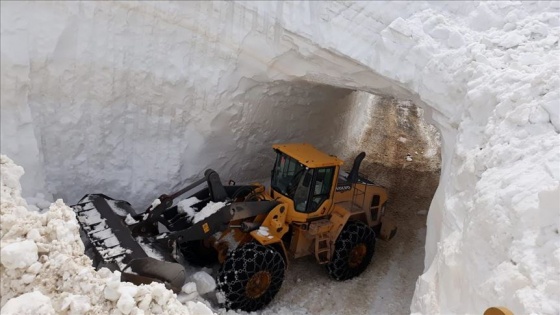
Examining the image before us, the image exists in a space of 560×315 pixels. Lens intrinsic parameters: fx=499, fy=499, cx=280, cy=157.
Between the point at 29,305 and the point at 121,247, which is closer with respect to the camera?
the point at 29,305

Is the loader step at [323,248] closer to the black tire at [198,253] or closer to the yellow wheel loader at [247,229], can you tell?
the yellow wheel loader at [247,229]

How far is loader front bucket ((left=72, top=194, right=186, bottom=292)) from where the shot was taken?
195 inches

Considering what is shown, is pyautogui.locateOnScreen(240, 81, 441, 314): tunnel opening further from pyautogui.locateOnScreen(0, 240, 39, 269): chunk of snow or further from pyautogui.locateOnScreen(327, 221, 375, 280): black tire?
pyautogui.locateOnScreen(0, 240, 39, 269): chunk of snow

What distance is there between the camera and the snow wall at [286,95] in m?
3.90

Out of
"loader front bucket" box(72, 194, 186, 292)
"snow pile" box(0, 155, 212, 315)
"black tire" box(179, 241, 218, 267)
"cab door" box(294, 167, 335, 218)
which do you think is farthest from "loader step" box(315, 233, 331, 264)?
"snow pile" box(0, 155, 212, 315)

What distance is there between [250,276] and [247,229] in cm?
61

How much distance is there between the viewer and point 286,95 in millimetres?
7801

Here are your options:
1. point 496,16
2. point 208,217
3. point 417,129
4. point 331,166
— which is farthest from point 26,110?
point 417,129

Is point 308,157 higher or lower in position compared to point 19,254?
higher

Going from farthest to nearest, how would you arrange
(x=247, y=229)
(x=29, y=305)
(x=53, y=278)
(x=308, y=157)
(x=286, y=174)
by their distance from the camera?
(x=286, y=174) → (x=308, y=157) → (x=247, y=229) → (x=53, y=278) → (x=29, y=305)

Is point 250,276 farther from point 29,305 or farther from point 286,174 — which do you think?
point 29,305

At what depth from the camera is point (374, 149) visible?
1212 cm

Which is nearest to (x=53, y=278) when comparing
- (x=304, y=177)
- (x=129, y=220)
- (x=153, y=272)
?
(x=153, y=272)

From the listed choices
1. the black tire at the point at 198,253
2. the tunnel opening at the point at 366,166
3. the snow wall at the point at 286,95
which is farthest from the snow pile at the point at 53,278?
the tunnel opening at the point at 366,166
